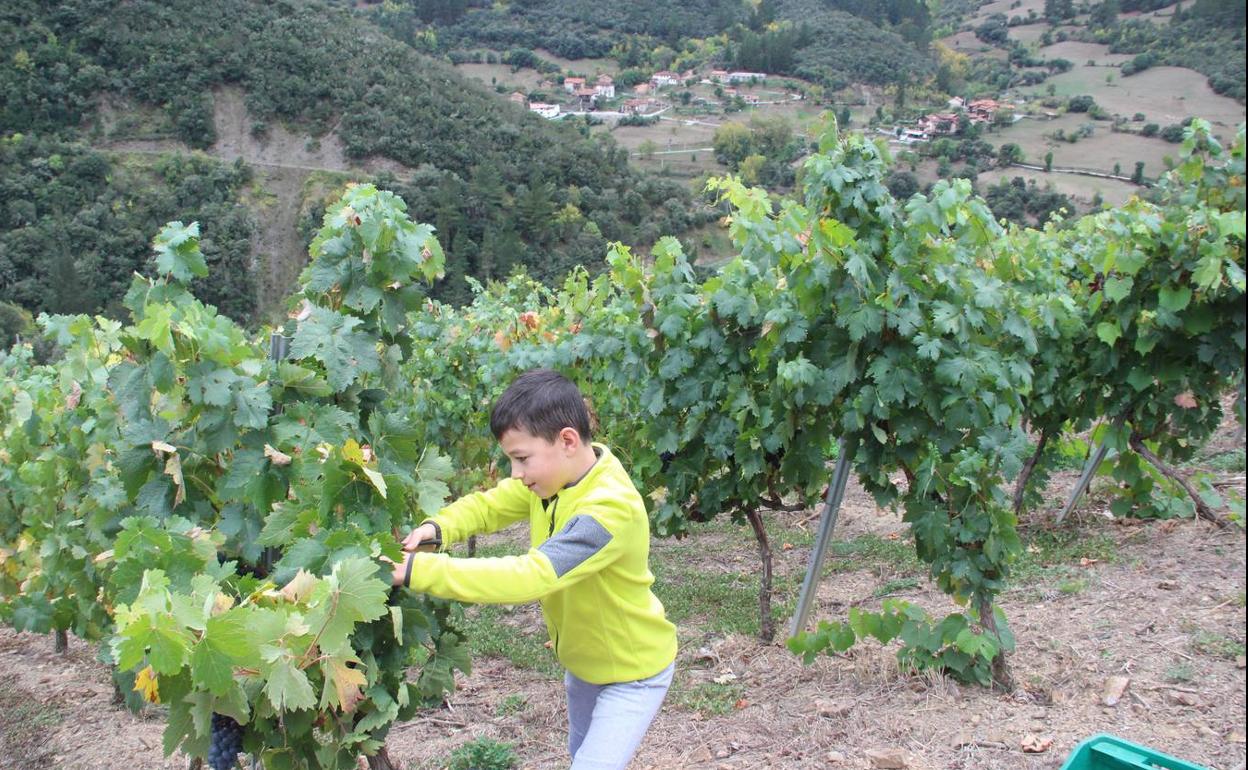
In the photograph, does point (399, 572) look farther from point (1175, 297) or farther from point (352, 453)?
point (1175, 297)

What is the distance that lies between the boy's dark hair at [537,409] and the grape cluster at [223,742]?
0.97 metres

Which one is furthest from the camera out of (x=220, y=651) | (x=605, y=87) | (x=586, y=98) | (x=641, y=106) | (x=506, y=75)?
(x=506, y=75)

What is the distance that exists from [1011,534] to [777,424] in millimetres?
1242

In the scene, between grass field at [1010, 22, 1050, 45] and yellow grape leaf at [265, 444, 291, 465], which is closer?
yellow grape leaf at [265, 444, 291, 465]

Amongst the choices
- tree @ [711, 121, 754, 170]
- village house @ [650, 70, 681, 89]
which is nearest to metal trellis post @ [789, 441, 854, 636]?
tree @ [711, 121, 754, 170]

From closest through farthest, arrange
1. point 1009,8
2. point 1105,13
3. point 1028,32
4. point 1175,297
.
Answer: point 1175,297
point 1105,13
point 1028,32
point 1009,8

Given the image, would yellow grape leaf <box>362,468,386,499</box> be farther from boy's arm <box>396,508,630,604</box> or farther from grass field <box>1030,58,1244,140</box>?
grass field <box>1030,58,1244,140</box>

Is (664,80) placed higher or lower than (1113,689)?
higher

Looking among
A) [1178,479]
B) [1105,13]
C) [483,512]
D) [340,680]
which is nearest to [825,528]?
[483,512]

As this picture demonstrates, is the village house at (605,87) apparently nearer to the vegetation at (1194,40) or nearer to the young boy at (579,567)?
the vegetation at (1194,40)

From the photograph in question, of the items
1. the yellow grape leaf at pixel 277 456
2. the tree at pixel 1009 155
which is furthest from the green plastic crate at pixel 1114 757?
the tree at pixel 1009 155

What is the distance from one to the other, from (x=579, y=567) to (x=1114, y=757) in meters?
1.44

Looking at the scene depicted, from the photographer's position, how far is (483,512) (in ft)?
8.84

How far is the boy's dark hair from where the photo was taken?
2.32 metres
